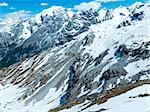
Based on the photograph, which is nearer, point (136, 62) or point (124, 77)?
point (124, 77)

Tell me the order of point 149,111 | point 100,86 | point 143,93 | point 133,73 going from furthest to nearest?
1. point 100,86
2. point 133,73
3. point 143,93
4. point 149,111

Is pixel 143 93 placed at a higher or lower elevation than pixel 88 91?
lower

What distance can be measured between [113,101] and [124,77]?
140315mm

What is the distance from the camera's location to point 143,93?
4231 cm

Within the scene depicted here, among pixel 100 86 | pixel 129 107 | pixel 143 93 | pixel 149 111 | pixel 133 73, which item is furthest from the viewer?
pixel 100 86

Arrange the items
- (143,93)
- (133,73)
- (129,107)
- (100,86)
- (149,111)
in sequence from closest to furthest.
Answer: (149,111), (129,107), (143,93), (133,73), (100,86)

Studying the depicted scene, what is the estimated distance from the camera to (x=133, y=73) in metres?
181

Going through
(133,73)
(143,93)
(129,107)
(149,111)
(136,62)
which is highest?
Result: (136,62)

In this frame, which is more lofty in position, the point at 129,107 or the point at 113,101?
the point at 113,101

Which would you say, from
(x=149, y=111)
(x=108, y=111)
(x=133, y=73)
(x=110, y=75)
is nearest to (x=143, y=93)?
(x=108, y=111)

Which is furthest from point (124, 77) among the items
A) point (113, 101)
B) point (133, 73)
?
point (113, 101)

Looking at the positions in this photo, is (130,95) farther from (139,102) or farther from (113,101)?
(139,102)

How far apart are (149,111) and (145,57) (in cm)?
16883

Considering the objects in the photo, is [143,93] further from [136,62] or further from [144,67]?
[136,62]
